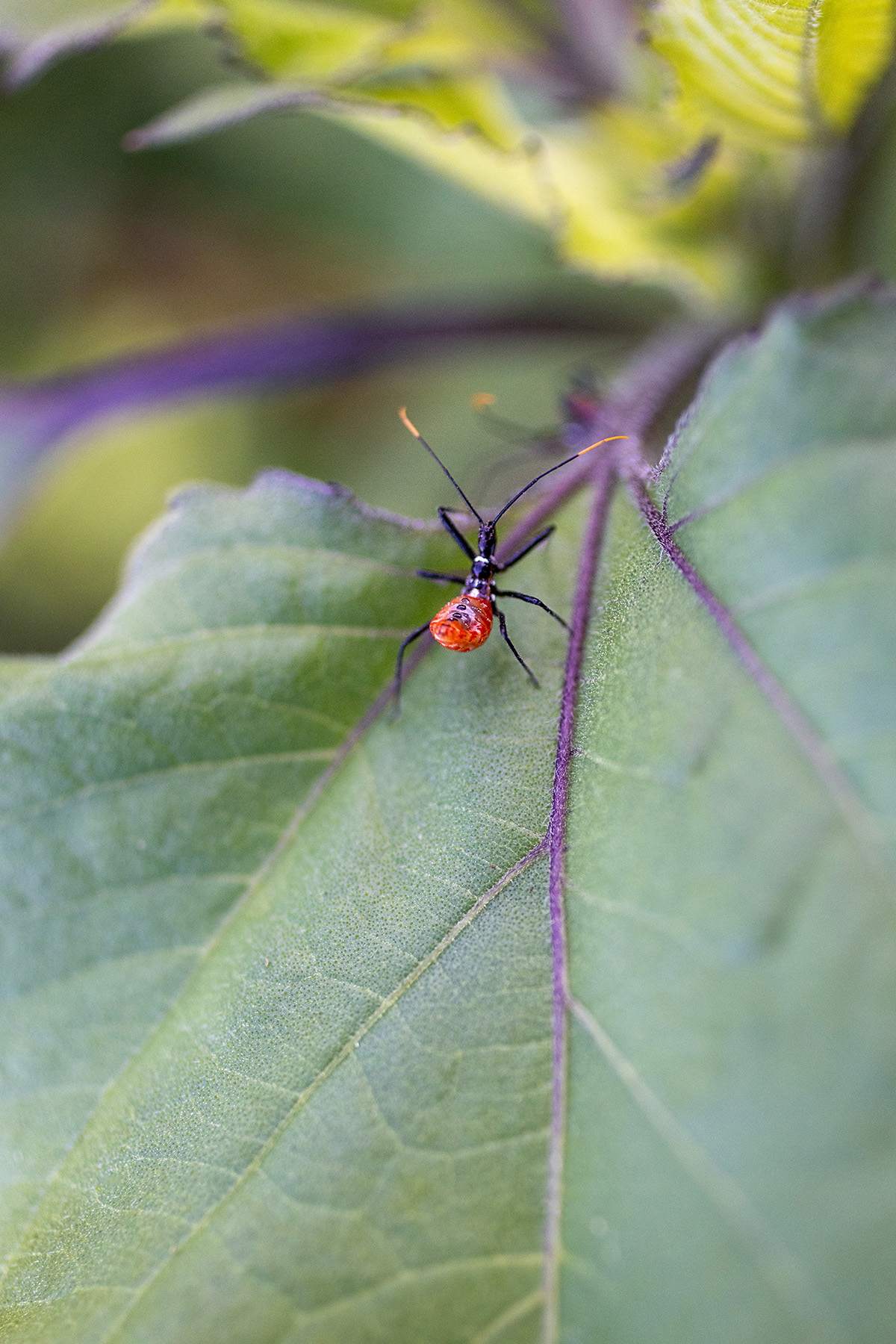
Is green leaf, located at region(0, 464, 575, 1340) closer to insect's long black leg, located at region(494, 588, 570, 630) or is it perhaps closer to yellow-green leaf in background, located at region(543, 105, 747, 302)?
insect's long black leg, located at region(494, 588, 570, 630)

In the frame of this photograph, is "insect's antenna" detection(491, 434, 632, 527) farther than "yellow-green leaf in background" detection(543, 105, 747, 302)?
No

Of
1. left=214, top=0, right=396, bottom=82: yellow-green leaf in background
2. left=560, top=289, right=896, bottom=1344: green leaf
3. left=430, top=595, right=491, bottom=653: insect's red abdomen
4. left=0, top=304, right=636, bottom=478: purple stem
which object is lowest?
left=560, top=289, right=896, bottom=1344: green leaf

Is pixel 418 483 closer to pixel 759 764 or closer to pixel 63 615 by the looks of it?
pixel 63 615

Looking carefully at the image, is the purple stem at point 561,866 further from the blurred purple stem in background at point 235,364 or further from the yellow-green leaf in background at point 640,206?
the blurred purple stem in background at point 235,364

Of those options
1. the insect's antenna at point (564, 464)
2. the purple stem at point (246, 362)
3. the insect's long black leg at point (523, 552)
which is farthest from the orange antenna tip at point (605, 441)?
the purple stem at point (246, 362)

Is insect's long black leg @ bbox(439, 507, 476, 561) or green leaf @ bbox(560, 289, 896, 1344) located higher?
insect's long black leg @ bbox(439, 507, 476, 561)

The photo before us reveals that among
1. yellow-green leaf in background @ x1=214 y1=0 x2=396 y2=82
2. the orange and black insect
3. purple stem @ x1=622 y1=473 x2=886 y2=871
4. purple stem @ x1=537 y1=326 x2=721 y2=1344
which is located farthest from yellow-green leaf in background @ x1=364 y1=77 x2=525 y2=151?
purple stem @ x1=622 y1=473 x2=886 y2=871

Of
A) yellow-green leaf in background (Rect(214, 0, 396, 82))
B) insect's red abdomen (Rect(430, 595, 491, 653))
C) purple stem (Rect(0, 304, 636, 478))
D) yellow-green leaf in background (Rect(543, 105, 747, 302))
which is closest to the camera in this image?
insect's red abdomen (Rect(430, 595, 491, 653))
